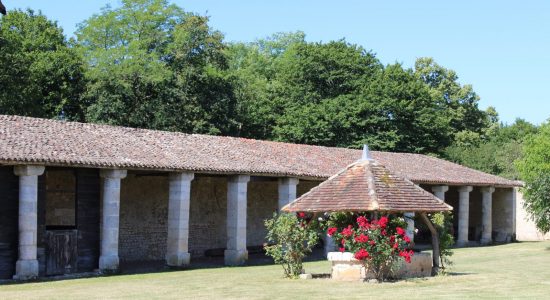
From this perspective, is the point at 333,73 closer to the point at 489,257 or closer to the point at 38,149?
the point at 489,257

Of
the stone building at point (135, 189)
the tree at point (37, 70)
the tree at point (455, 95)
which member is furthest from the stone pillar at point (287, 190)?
the tree at point (455, 95)

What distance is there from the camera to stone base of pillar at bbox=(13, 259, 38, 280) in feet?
60.1

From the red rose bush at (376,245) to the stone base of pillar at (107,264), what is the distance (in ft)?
21.8

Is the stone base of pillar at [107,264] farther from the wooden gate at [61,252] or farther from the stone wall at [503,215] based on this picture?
the stone wall at [503,215]

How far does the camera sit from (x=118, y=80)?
39219mm

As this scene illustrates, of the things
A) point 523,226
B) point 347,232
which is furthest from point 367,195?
point 523,226

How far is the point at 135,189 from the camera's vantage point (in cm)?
2559

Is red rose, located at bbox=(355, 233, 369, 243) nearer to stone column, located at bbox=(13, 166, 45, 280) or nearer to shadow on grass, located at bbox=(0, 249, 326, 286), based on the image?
shadow on grass, located at bbox=(0, 249, 326, 286)

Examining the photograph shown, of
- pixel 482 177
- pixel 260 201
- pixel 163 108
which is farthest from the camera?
pixel 163 108

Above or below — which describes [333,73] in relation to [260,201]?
above

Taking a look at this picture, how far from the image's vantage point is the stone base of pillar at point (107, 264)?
20.3 m

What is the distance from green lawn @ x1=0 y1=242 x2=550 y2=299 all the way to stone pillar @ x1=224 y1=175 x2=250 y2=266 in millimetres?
2283

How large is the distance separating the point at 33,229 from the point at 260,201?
12284 millimetres

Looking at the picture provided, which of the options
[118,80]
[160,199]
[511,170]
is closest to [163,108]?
[118,80]
